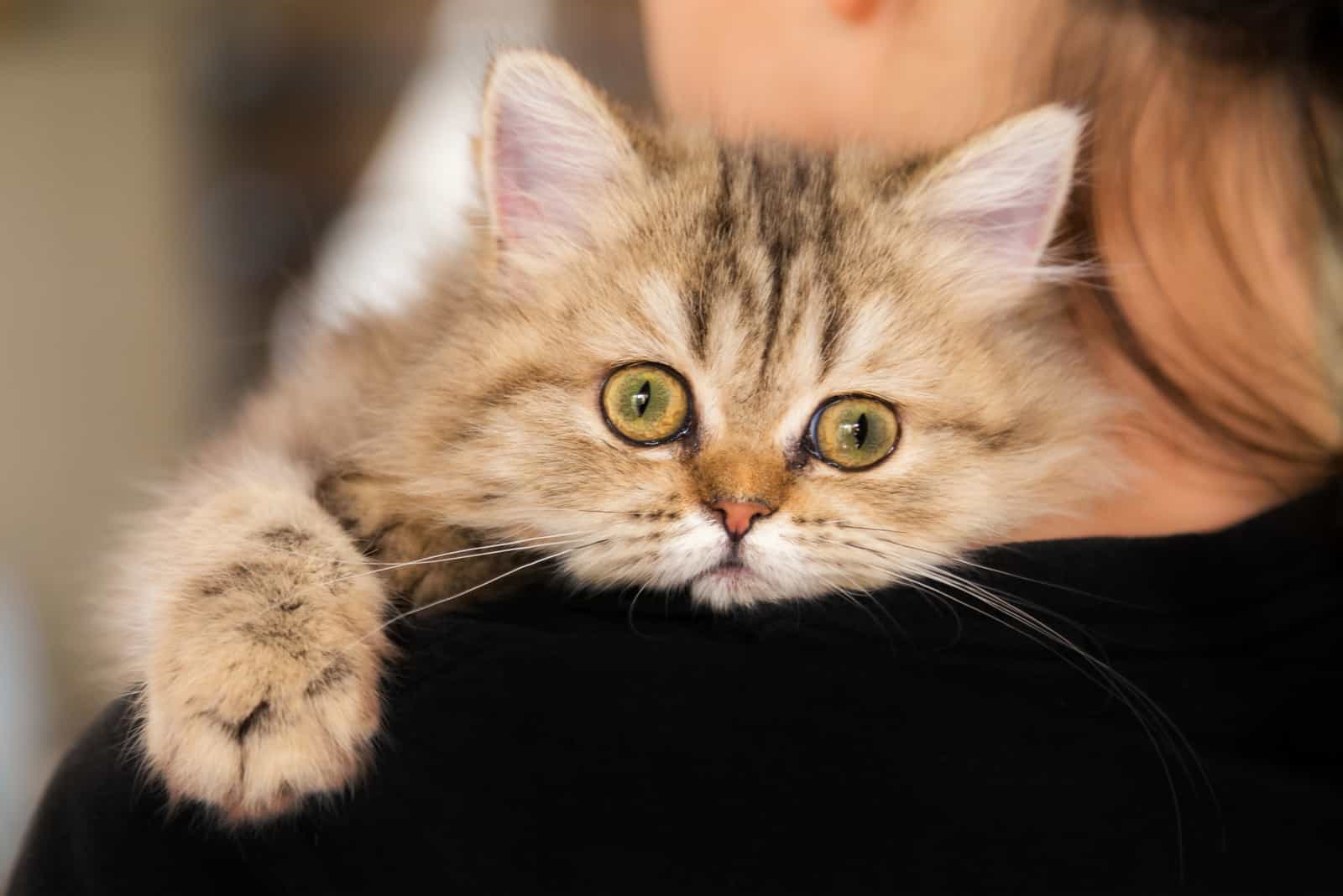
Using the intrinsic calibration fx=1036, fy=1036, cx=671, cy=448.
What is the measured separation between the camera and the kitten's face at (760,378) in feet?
3.33

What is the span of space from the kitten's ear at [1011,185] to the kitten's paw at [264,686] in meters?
0.73

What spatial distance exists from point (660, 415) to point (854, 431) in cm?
20

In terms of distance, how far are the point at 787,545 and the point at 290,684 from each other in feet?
1.53

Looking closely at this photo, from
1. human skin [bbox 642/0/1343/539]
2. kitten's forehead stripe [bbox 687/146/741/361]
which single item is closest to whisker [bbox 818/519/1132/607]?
human skin [bbox 642/0/1343/539]

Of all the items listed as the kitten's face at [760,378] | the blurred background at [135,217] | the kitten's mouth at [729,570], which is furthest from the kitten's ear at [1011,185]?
the blurred background at [135,217]

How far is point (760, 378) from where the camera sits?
41.0 inches

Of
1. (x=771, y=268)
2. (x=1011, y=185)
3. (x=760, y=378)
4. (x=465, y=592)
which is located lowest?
(x=465, y=592)

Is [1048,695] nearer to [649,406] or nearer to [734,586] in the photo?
[734,586]

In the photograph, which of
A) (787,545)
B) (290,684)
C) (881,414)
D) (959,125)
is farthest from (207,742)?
(959,125)

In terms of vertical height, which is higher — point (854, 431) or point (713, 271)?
point (713, 271)

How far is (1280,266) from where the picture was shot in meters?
1.02

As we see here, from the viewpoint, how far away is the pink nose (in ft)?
3.23

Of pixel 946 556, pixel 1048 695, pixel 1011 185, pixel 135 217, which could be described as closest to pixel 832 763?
pixel 1048 695

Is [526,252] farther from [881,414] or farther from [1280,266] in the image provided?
[1280,266]
